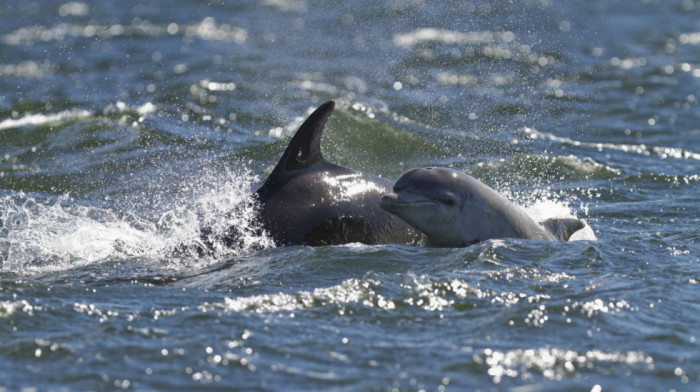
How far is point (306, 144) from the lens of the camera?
31.6 feet

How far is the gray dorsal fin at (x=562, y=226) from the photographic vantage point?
10367 mm

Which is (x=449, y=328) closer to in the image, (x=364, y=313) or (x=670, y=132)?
(x=364, y=313)

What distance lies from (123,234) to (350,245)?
7.93 ft

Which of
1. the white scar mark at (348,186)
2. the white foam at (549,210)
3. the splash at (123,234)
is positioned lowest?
the splash at (123,234)

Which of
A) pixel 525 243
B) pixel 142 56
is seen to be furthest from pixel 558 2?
pixel 525 243

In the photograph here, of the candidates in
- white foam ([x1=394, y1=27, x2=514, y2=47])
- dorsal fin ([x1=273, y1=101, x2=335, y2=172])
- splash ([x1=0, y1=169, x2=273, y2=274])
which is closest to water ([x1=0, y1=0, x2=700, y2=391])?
splash ([x1=0, y1=169, x2=273, y2=274])

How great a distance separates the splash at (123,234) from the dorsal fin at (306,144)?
513mm

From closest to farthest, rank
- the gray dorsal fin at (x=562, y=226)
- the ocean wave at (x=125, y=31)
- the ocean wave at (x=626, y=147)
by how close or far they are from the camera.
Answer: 1. the gray dorsal fin at (x=562, y=226)
2. the ocean wave at (x=626, y=147)
3. the ocean wave at (x=125, y=31)

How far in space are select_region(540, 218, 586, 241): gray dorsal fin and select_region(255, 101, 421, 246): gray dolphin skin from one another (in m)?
1.45

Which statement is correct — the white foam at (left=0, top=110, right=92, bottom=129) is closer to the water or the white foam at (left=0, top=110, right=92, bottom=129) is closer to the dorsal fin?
the water

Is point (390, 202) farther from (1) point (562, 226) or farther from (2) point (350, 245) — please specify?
(1) point (562, 226)

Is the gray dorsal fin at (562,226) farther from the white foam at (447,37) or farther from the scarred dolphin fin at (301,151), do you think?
the white foam at (447,37)

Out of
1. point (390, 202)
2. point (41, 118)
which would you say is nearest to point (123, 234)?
point (390, 202)

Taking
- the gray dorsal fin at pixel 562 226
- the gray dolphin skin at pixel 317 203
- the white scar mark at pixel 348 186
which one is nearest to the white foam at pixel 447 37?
the gray dorsal fin at pixel 562 226
